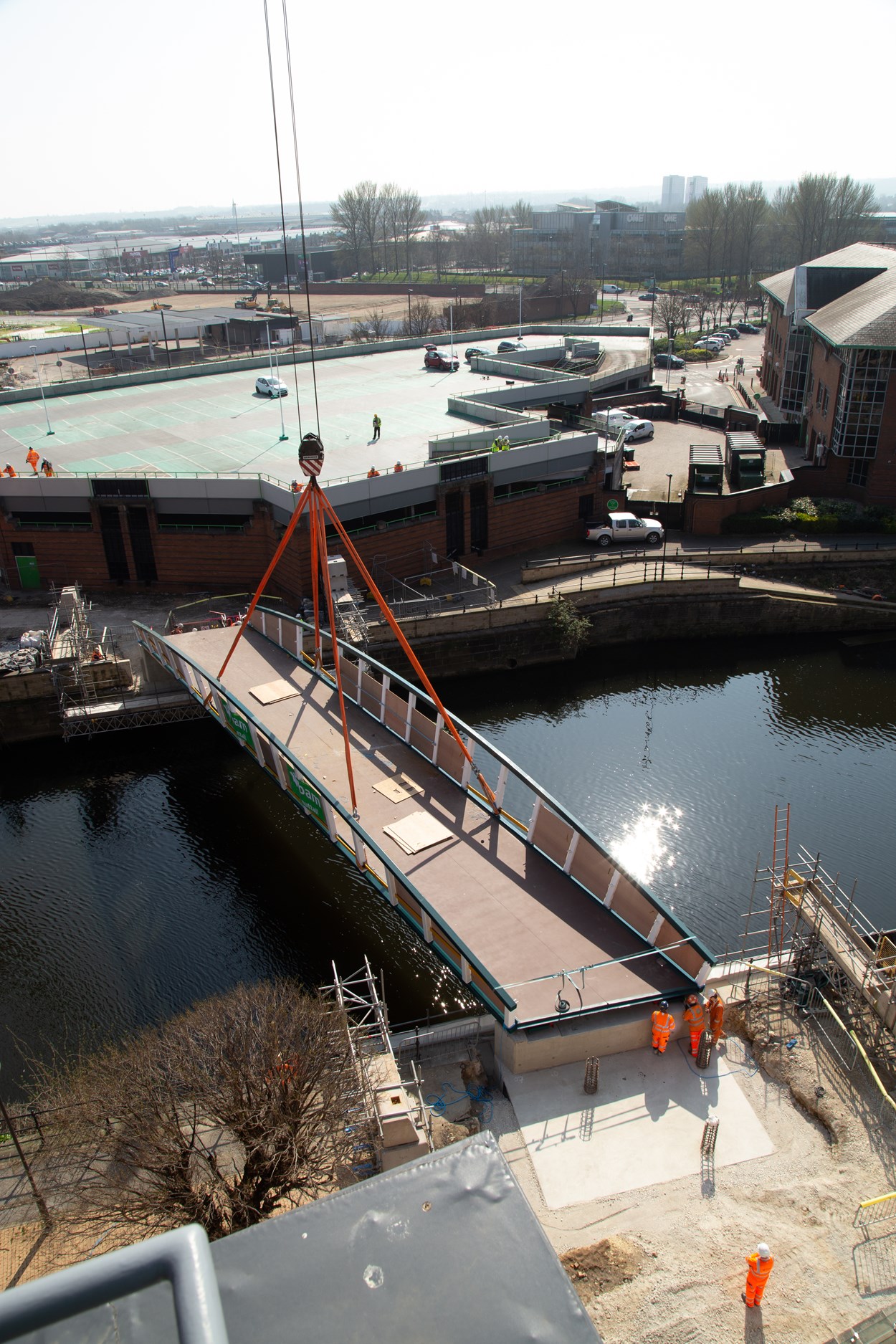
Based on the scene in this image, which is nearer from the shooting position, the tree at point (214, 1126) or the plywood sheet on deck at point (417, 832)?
the tree at point (214, 1126)

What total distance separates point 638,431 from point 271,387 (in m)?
20.6

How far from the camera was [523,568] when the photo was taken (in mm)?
37312

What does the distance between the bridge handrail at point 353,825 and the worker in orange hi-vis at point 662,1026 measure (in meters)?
2.47

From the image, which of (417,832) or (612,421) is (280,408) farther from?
(417,832)

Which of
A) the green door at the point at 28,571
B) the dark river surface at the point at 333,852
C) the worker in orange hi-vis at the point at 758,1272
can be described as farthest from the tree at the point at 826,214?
the worker in orange hi-vis at the point at 758,1272

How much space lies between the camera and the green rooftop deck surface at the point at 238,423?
127 feet

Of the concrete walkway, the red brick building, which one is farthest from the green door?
the red brick building

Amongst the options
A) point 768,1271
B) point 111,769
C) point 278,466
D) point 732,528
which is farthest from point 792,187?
point 768,1271

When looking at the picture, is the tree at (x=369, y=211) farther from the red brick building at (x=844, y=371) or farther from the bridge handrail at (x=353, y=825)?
the bridge handrail at (x=353, y=825)

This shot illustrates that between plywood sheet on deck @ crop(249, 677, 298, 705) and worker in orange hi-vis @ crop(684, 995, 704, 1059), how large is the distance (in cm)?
1330

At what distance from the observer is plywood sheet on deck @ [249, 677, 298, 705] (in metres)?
24.5

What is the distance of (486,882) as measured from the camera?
58.9ft

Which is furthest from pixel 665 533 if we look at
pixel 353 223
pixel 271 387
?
pixel 353 223

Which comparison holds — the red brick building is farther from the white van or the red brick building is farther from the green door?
the green door
